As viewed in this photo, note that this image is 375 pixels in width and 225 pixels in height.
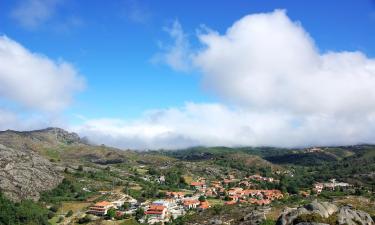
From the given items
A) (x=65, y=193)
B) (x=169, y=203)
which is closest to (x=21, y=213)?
(x=65, y=193)

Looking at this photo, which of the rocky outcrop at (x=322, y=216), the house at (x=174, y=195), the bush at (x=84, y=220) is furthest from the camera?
the house at (x=174, y=195)

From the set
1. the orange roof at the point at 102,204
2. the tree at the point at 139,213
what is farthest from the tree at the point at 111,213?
the tree at the point at 139,213

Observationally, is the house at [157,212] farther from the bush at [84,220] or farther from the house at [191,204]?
the bush at [84,220]

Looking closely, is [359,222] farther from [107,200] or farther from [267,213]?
[107,200]

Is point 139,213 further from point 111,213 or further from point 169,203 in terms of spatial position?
point 169,203

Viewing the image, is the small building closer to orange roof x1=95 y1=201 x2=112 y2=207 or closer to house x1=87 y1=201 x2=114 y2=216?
house x1=87 y1=201 x2=114 y2=216

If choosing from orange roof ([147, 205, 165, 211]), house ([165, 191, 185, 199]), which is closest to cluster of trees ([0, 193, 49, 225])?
orange roof ([147, 205, 165, 211])

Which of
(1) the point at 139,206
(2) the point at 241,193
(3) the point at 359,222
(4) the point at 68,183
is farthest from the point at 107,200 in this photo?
(3) the point at 359,222
